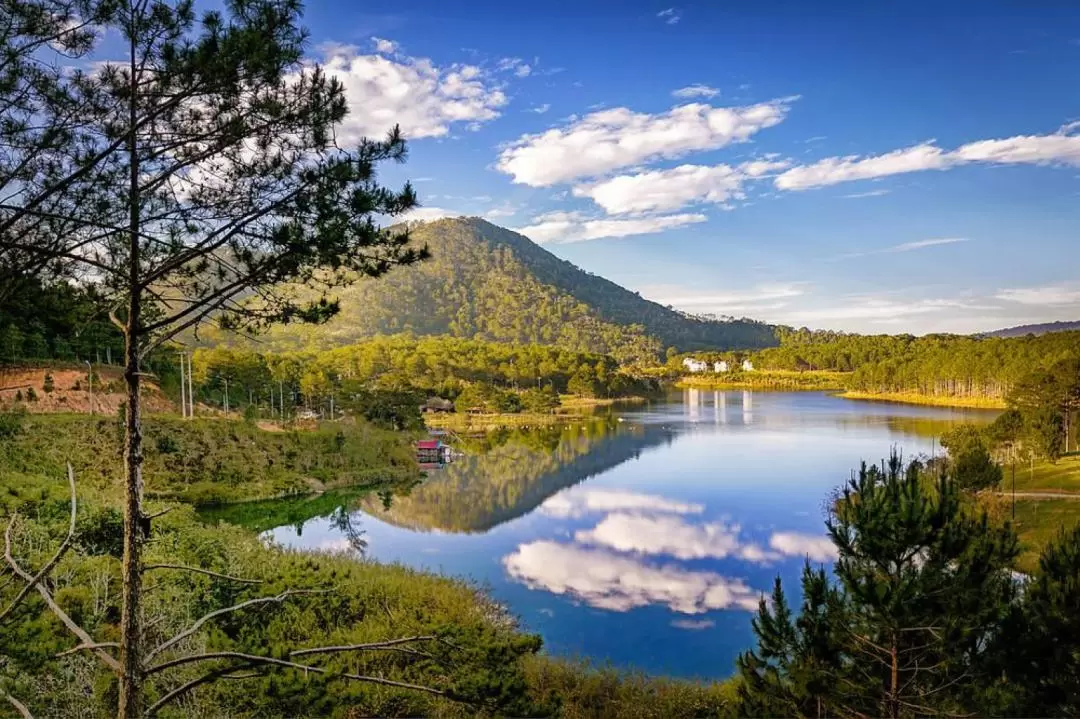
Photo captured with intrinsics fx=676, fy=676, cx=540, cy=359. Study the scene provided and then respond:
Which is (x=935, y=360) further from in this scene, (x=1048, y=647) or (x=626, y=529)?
(x=1048, y=647)

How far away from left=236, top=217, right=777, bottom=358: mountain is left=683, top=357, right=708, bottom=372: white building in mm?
11282

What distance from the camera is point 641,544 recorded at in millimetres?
19500

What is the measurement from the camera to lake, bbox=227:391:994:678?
44.8 ft

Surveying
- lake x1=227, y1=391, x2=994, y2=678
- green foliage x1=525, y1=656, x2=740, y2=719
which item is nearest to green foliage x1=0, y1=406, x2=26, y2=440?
lake x1=227, y1=391, x2=994, y2=678

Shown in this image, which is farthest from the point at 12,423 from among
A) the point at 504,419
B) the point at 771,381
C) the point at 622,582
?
the point at 771,381

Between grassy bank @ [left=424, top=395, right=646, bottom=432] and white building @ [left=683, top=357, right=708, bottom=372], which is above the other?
white building @ [left=683, top=357, right=708, bottom=372]

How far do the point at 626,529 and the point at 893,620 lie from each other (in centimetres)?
1570

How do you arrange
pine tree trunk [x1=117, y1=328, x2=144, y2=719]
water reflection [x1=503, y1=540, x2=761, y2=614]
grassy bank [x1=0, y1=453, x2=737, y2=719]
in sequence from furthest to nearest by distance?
water reflection [x1=503, y1=540, x2=761, y2=614] → grassy bank [x1=0, y1=453, x2=737, y2=719] → pine tree trunk [x1=117, y1=328, x2=144, y2=719]

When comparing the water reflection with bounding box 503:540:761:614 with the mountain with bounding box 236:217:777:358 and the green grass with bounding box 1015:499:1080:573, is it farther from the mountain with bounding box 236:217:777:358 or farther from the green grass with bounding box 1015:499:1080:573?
the mountain with bounding box 236:217:777:358

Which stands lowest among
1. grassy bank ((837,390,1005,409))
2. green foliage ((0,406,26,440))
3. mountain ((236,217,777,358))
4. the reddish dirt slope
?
grassy bank ((837,390,1005,409))

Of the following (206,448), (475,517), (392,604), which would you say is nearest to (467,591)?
(392,604)

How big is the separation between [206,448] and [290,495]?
3.64 m

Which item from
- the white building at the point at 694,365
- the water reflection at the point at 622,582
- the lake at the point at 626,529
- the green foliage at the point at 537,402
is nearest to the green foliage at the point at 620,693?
the lake at the point at 626,529

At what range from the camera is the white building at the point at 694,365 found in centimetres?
11485
